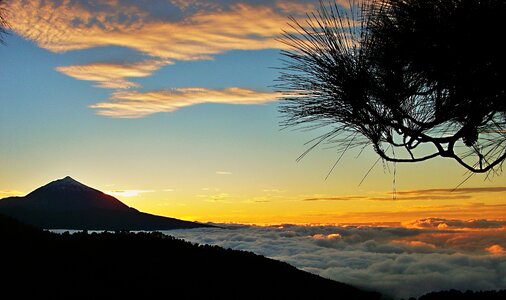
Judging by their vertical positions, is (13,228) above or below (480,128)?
below

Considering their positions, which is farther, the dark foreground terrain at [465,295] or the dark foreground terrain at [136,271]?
the dark foreground terrain at [465,295]

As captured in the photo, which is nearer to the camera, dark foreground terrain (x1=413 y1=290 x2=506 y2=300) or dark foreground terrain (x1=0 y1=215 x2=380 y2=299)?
dark foreground terrain (x1=0 y1=215 x2=380 y2=299)

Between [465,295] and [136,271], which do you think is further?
[465,295]

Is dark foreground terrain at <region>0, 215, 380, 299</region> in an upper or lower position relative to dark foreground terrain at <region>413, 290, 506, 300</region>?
upper

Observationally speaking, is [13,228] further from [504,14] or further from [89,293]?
[504,14]

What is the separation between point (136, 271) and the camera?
38.4 ft

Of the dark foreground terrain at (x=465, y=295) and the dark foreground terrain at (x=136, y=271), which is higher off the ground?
the dark foreground terrain at (x=136, y=271)

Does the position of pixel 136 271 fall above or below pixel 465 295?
above

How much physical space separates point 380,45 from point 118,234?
8582 millimetres

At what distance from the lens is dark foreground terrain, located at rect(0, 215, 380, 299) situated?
35.3 feet

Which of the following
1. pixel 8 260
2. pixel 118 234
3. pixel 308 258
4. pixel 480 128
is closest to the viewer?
pixel 480 128

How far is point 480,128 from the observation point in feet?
29.3

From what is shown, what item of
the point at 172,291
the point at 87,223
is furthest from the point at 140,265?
the point at 87,223

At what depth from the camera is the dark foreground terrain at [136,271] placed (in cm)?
1077
